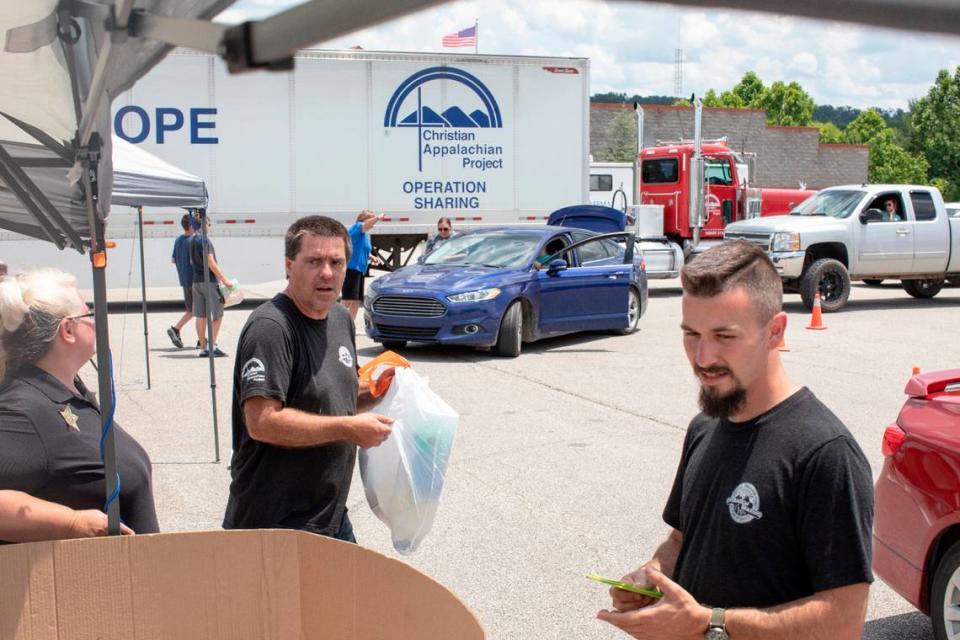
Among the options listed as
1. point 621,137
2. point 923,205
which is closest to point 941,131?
point 621,137

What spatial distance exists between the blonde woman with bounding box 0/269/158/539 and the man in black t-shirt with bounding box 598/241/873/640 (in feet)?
5.23

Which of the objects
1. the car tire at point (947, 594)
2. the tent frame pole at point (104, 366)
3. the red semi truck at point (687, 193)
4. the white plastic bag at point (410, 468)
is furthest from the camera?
the red semi truck at point (687, 193)

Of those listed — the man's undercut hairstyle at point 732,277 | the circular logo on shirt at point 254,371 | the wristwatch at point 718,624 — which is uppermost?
the man's undercut hairstyle at point 732,277

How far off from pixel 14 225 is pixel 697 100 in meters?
→ 19.7

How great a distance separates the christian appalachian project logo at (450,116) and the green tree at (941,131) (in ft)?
50.3

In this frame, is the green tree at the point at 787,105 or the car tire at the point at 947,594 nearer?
the car tire at the point at 947,594

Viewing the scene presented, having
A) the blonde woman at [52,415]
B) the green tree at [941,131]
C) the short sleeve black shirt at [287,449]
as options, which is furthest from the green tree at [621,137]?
the blonde woman at [52,415]

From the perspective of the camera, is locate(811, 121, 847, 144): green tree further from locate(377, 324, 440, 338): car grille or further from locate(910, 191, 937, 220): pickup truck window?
locate(377, 324, 440, 338): car grille

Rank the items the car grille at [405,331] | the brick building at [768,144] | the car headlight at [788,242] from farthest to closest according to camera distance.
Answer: the brick building at [768,144], the car headlight at [788,242], the car grille at [405,331]

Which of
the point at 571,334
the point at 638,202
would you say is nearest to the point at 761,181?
the point at 638,202

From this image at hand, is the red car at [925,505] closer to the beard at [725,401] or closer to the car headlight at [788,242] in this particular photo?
the beard at [725,401]

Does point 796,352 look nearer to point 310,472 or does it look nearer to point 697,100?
point 697,100

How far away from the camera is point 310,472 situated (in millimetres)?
3527

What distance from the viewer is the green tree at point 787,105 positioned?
89125 millimetres
